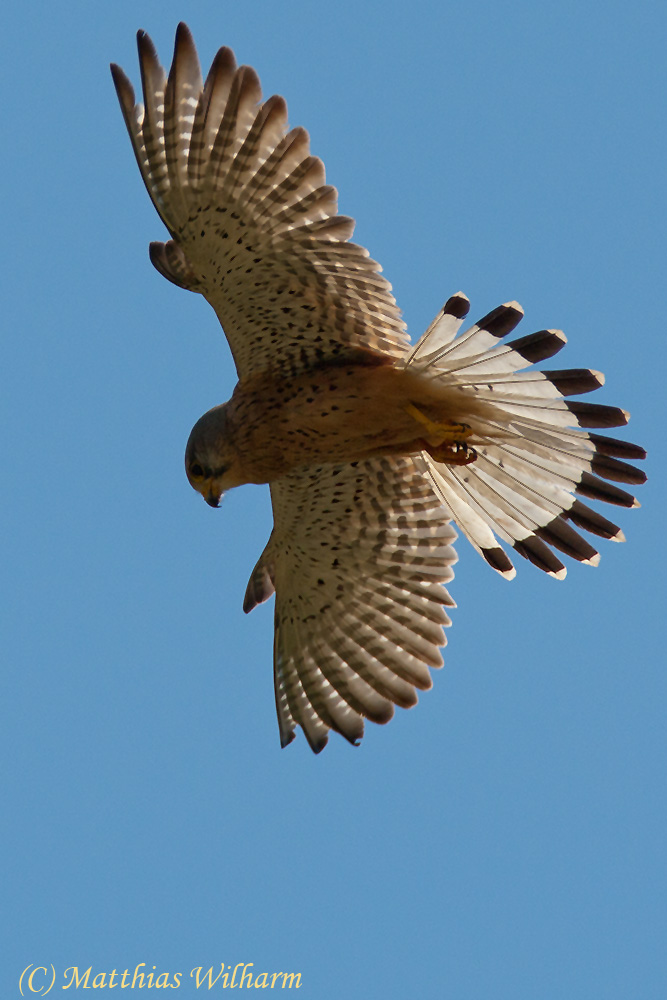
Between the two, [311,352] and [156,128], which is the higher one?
[156,128]

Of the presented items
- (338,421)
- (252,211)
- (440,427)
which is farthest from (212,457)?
(252,211)

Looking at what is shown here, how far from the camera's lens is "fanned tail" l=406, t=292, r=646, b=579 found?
682 cm

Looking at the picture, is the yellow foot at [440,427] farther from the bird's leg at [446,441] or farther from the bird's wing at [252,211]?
the bird's wing at [252,211]

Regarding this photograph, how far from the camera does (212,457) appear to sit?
7.71 meters

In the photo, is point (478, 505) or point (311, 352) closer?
point (311, 352)

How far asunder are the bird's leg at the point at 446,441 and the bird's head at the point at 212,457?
3.51 feet

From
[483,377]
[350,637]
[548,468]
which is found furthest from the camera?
[350,637]

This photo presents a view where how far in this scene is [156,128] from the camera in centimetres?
669

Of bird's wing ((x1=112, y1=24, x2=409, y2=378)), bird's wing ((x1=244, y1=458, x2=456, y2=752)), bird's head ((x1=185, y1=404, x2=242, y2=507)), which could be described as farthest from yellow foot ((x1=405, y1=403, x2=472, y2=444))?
bird's head ((x1=185, y1=404, x2=242, y2=507))

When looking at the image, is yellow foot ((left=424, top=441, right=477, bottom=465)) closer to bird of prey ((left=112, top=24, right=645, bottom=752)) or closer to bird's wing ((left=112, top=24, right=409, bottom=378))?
bird of prey ((left=112, top=24, right=645, bottom=752))

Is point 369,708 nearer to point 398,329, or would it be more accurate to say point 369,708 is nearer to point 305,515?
point 305,515

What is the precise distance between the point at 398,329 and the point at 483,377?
20.7 inches

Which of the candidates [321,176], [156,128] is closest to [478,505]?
[321,176]

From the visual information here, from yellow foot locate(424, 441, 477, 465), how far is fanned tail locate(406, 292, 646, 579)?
8cm
